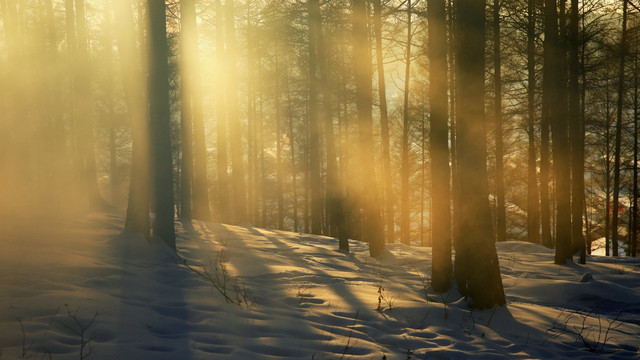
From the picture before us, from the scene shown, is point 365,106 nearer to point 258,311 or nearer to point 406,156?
point 406,156

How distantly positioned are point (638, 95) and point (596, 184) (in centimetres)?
778

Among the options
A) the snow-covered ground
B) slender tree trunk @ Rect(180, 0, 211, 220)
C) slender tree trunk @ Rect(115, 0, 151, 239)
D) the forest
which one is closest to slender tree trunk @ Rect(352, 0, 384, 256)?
the forest

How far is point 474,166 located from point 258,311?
384 centimetres

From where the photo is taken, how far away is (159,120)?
8930 millimetres

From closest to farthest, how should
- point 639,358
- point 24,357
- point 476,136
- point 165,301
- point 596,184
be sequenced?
point 24,357, point 639,358, point 165,301, point 476,136, point 596,184

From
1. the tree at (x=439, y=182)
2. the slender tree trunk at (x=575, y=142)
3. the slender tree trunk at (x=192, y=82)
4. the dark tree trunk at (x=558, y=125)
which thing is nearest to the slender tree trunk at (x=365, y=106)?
the tree at (x=439, y=182)

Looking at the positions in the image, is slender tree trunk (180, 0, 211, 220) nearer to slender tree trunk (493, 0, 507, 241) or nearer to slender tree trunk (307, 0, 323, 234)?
slender tree trunk (307, 0, 323, 234)

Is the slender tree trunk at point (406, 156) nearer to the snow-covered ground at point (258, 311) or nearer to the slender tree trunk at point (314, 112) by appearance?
the slender tree trunk at point (314, 112)

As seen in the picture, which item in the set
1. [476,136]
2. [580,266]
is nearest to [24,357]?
[476,136]

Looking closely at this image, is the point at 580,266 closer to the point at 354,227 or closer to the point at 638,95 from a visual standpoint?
the point at 638,95

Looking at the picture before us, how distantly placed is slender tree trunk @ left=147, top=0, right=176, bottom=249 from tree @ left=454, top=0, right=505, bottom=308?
5.88 m

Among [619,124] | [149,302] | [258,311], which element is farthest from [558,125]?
[619,124]

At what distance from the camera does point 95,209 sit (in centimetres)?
1680

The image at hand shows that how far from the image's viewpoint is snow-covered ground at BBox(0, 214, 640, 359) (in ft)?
13.8
